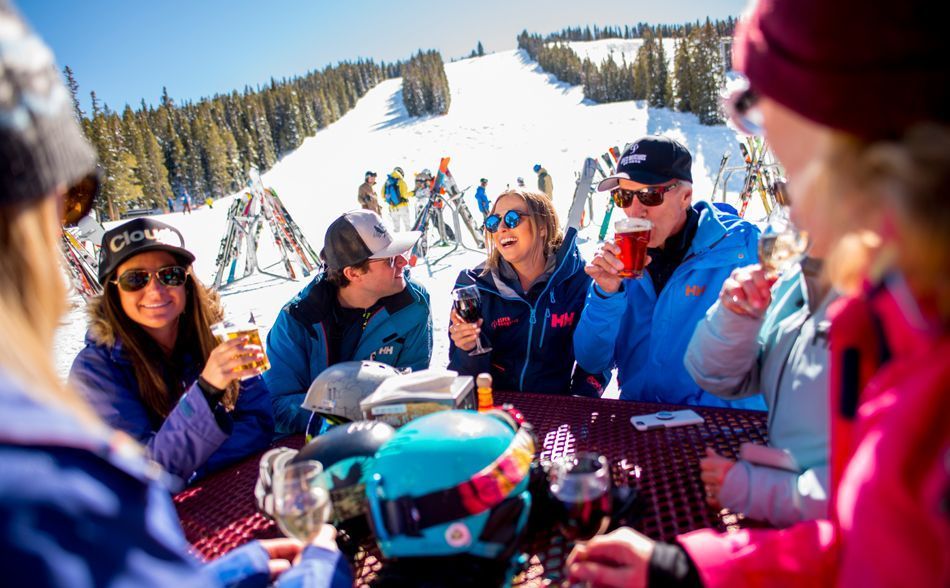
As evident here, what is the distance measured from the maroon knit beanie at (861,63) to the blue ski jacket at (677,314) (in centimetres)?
183

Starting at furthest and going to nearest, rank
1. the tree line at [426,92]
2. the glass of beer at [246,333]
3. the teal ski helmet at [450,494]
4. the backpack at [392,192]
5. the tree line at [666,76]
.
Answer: the tree line at [426,92] → the tree line at [666,76] → the backpack at [392,192] → the glass of beer at [246,333] → the teal ski helmet at [450,494]

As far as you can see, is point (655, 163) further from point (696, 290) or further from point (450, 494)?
point (450, 494)

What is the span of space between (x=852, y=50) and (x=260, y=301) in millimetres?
9661

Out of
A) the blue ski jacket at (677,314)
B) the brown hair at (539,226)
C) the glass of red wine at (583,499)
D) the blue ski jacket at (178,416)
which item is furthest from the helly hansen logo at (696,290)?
the blue ski jacket at (178,416)

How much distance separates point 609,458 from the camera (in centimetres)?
166

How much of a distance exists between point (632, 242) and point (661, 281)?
23.8 inches

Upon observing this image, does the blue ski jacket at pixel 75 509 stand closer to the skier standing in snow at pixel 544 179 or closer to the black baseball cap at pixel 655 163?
the black baseball cap at pixel 655 163

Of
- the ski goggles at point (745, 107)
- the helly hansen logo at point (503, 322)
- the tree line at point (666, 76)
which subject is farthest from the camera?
the tree line at point (666, 76)

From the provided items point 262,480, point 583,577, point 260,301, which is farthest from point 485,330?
point 260,301

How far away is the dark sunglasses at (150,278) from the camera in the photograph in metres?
2.25

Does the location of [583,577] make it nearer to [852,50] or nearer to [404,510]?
[404,510]

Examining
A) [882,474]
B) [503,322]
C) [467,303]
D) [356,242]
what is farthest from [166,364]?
[882,474]

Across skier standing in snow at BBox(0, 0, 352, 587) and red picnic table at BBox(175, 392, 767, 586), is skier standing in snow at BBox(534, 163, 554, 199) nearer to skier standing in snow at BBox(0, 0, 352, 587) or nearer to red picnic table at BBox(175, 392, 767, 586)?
red picnic table at BBox(175, 392, 767, 586)

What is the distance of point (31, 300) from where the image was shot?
2.35 ft
